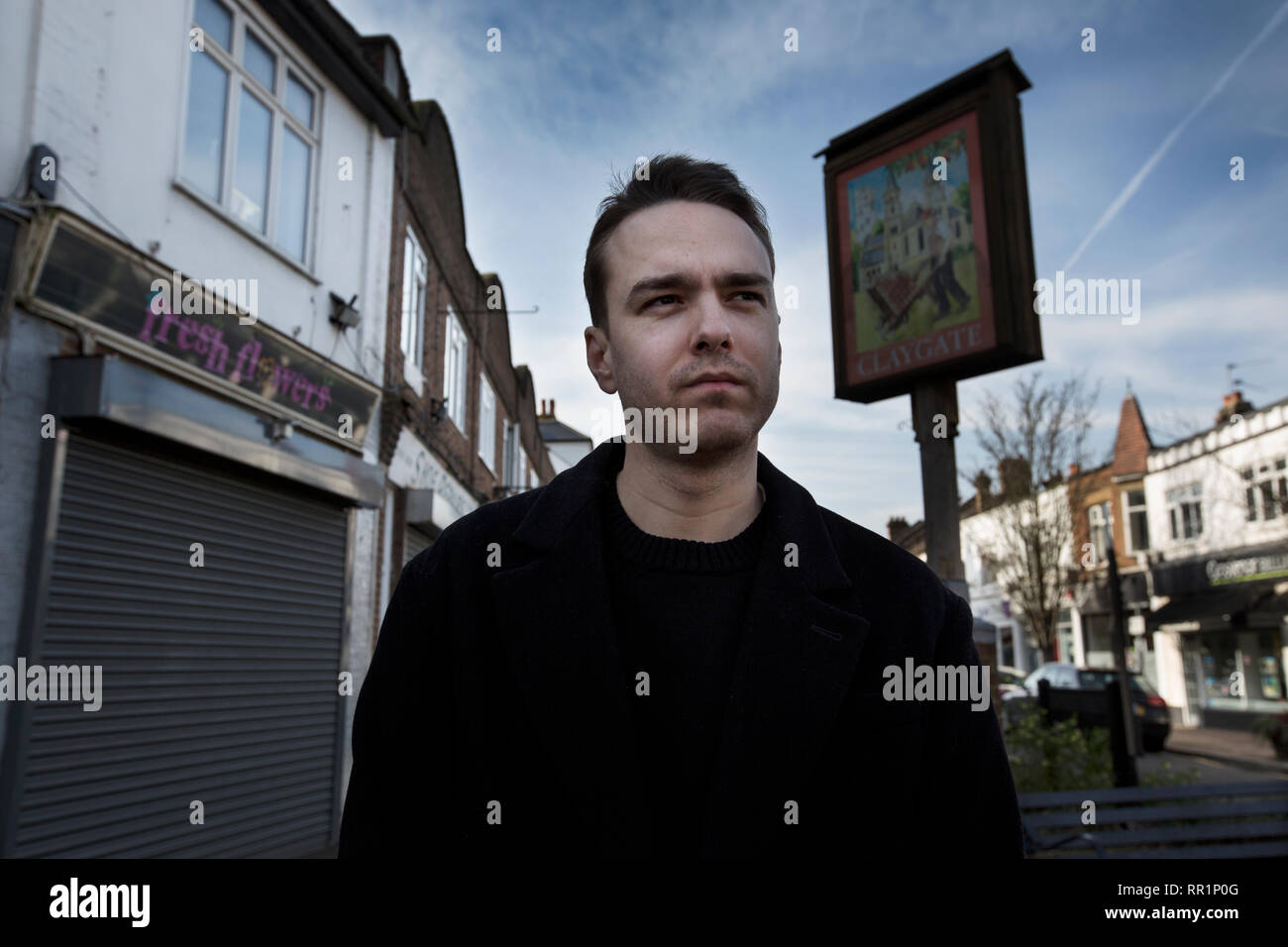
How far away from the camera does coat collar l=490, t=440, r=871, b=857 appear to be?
178 centimetres

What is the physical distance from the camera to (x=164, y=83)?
686cm

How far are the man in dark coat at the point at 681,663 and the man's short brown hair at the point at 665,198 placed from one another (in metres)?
0.17

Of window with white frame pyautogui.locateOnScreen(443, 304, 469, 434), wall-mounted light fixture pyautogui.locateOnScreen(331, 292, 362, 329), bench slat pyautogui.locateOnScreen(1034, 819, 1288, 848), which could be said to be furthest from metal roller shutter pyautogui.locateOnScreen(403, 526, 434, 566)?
bench slat pyautogui.locateOnScreen(1034, 819, 1288, 848)

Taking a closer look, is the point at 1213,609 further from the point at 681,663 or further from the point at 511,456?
the point at 681,663

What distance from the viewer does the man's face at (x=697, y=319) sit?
208cm

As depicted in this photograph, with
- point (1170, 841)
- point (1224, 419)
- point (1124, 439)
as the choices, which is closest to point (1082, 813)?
point (1170, 841)

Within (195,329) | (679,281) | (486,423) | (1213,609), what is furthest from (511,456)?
(679,281)

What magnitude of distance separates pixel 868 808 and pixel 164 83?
7668 millimetres

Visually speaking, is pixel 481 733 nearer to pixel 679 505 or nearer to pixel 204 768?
pixel 679 505

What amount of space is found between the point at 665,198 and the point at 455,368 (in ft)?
47.8

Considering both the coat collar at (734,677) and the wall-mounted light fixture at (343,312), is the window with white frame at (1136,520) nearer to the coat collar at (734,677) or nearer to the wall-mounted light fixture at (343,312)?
the wall-mounted light fixture at (343,312)

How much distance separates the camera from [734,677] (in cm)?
190

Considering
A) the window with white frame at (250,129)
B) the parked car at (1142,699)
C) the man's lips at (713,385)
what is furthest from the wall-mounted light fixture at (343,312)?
the parked car at (1142,699)

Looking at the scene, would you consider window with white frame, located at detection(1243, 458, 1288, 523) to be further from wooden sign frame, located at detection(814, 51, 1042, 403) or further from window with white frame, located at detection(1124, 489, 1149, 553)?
wooden sign frame, located at detection(814, 51, 1042, 403)
